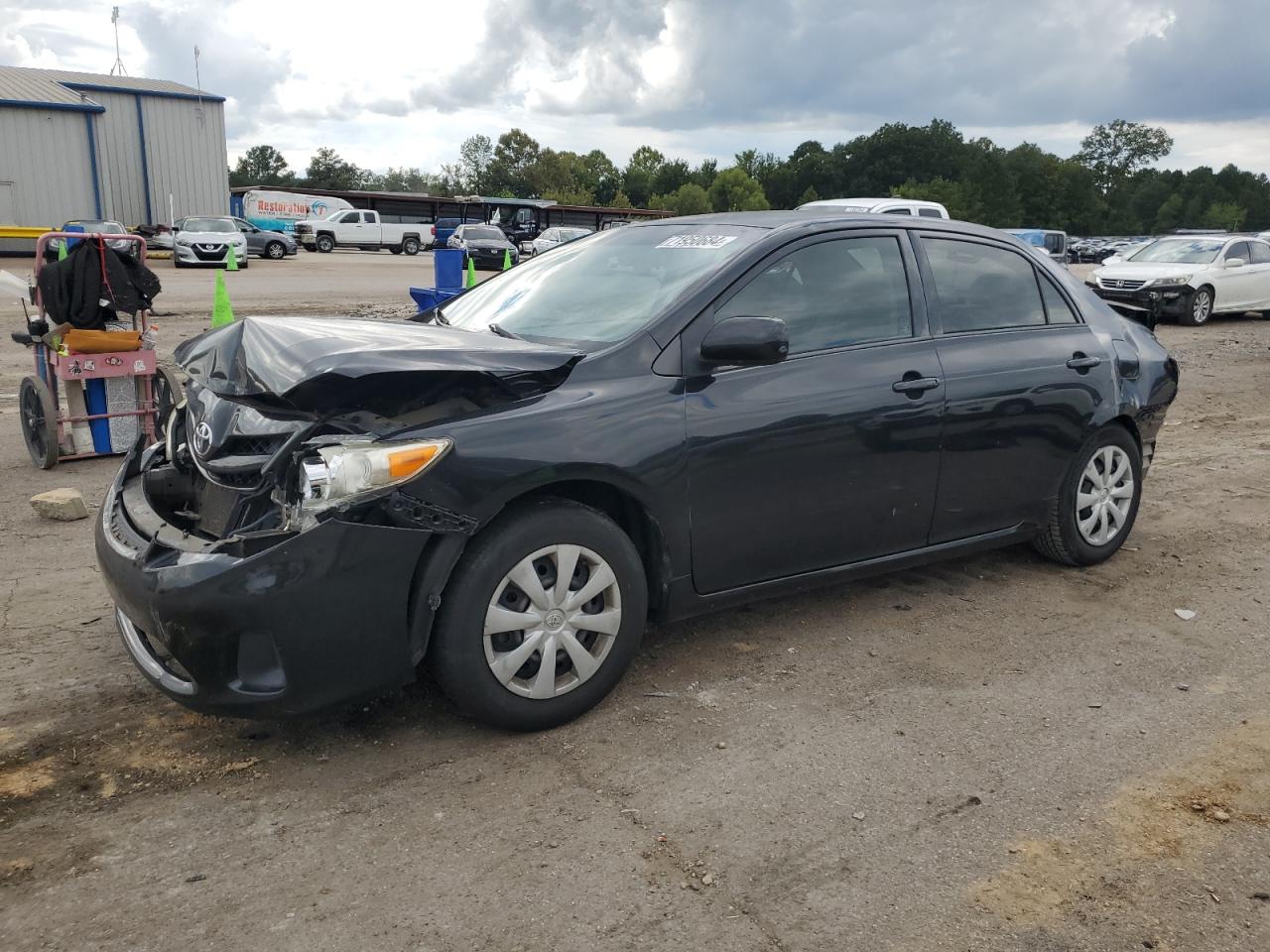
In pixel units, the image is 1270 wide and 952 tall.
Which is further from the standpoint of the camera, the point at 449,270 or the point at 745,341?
the point at 449,270

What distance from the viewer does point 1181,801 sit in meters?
3.26

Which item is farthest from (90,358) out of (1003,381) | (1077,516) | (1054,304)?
(1077,516)

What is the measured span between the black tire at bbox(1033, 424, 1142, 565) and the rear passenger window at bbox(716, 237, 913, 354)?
126 cm

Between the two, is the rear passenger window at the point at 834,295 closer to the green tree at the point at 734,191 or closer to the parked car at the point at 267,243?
the parked car at the point at 267,243

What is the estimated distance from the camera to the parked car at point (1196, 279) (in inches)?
717

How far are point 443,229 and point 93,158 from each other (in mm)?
14286

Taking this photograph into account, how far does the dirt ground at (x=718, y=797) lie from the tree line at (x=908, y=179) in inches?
3857

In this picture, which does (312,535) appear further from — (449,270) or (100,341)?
(449,270)

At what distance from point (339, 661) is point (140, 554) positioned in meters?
0.71

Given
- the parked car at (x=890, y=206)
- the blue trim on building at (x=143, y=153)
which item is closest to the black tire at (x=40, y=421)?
the parked car at (x=890, y=206)

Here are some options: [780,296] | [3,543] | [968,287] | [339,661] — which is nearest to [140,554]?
[339,661]

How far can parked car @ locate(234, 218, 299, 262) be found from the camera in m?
36.8

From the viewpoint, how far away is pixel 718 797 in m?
3.22

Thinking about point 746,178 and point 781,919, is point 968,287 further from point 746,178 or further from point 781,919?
point 746,178
